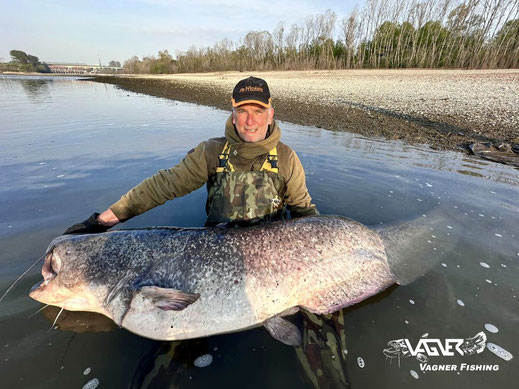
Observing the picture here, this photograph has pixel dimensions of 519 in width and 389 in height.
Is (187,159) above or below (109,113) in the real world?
above

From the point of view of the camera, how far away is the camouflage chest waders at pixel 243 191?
10.3ft

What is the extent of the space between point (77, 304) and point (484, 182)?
775 centimetres

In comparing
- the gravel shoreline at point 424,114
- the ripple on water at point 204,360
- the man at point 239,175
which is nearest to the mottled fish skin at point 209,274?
the ripple on water at point 204,360

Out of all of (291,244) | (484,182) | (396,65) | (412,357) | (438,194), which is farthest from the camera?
(396,65)

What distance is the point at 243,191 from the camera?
3.13 metres

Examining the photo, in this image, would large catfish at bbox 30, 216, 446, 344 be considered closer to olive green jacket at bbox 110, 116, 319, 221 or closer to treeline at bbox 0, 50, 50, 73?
olive green jacket at bbox 110, 116, 319, 221

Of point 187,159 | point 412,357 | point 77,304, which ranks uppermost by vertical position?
point 187,159

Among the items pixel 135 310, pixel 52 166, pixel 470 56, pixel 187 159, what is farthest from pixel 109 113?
pixel 470 56

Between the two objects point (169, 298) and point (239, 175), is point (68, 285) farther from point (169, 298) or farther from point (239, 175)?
point (239, 175)

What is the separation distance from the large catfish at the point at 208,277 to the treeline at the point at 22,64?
140 m

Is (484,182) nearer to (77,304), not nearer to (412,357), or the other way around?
(412,357)

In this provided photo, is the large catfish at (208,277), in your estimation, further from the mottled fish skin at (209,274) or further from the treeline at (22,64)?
the treeline at (22,64)

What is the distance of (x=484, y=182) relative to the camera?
229 inches

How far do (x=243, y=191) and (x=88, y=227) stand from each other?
5.84 ft
